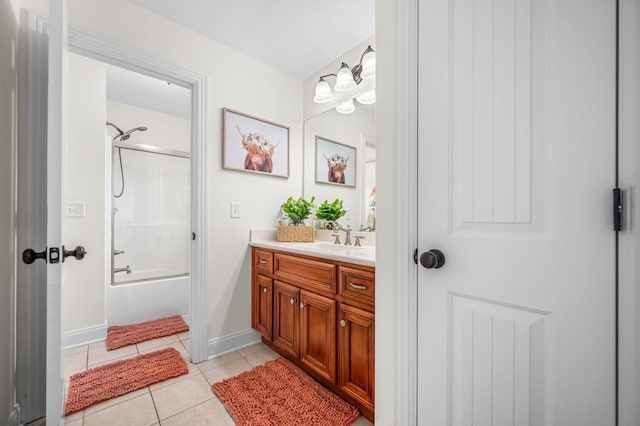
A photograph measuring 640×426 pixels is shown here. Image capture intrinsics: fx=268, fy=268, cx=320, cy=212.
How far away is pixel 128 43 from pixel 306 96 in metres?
1.38

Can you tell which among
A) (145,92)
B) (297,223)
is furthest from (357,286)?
(145,92)

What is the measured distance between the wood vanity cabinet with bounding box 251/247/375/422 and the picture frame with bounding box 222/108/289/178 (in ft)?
2.40

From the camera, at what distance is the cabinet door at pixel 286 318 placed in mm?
1718

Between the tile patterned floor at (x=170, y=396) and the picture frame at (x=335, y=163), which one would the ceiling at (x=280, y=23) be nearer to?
the picture frame at (x=335, y=163)

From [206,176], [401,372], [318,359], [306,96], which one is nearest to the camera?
[401,372]

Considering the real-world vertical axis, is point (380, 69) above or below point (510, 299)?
above

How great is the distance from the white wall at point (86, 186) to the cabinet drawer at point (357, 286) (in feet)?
6.88

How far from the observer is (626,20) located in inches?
22.3

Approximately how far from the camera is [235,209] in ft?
6.97

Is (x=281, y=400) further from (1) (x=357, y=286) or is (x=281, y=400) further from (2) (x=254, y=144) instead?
(2) (x=254, y=144)

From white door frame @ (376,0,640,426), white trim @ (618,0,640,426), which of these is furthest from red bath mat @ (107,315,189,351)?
white trim @ (618,0,640,426)

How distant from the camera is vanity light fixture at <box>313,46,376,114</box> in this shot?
5.88ft

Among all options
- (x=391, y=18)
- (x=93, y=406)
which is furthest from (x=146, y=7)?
(x=93, y=406)

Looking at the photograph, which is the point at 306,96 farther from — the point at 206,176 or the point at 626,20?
the point at 626,20
